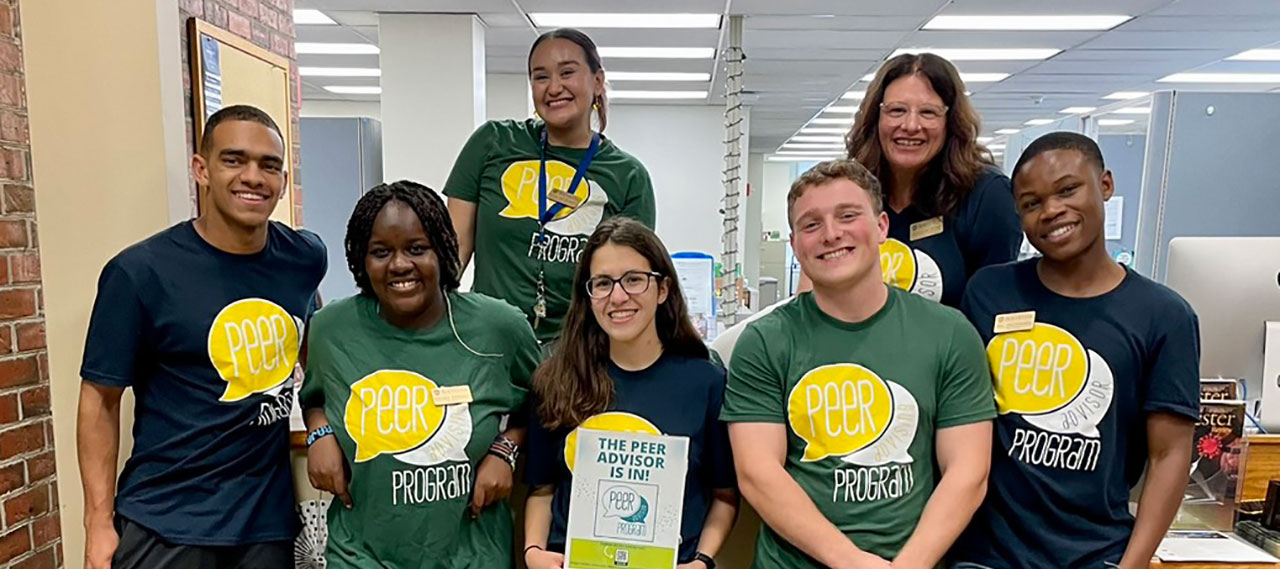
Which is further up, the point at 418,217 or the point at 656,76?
the point at 656,76

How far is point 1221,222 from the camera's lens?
12.8 feet

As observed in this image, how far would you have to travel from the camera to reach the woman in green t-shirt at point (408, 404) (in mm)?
1500

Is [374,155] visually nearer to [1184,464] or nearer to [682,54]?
[682,54]

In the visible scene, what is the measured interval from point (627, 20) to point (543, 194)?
10.5 feet

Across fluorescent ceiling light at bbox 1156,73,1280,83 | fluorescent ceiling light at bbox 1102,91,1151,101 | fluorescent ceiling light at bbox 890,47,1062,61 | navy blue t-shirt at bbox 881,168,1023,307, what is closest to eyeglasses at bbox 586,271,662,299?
navy blue t-shirt at bbox 881,168,1023,307

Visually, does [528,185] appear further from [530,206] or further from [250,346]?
[250,346]

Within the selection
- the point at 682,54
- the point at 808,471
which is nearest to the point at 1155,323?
the point at 808,471

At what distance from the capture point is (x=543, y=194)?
2.00m

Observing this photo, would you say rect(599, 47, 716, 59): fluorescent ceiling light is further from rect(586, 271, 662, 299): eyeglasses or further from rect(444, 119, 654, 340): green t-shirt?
rect(586, 271, 662, 299): eyeglasses

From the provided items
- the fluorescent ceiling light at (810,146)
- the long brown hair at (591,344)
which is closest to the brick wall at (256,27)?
the long brown hair at (591,344)

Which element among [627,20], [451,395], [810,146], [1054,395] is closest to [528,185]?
[451,395]

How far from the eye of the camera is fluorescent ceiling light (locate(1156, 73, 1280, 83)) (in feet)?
21.3

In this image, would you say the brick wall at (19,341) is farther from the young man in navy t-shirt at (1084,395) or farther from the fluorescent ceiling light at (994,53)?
the fluorescent ceiling light at (994,53)

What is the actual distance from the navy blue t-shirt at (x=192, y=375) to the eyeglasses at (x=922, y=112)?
1.43m
